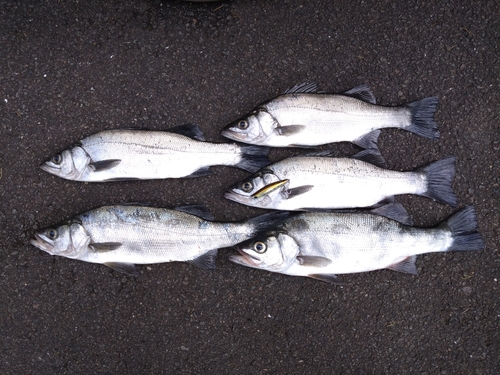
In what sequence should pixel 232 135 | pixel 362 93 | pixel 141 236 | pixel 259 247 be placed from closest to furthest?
1. pixel 259 247
2. pixel 141 236
3. pixel 232 135
4. pixel 362 93

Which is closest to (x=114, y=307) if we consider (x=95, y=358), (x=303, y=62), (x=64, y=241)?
(x=95, y=358)

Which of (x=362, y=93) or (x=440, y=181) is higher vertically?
(x=362, y=93)

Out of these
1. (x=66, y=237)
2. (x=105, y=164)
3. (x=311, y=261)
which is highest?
(x=105, y=164)

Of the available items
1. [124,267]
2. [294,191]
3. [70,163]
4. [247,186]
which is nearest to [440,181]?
[294,191]

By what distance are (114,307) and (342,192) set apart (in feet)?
7.85

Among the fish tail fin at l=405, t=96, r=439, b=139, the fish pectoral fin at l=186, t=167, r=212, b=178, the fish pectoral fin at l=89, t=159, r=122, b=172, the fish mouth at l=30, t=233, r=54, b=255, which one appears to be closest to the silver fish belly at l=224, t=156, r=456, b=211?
the fish pectoral fin at l=186, t=167, r=212, b=178

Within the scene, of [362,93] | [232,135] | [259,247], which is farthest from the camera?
[362,93]

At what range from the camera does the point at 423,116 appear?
3.79 m

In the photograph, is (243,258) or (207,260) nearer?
(243,258)

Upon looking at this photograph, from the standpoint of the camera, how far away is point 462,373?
13.1 feet

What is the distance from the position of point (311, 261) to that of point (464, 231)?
1.46 metres

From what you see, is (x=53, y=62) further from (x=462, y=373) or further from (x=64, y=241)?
(x=462, y=373)

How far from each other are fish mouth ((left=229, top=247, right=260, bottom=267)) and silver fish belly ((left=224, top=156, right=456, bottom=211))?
453 mm

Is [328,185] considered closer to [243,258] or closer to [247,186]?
[247,186]
